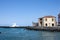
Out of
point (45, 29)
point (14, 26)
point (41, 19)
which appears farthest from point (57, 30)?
point (14, 26)

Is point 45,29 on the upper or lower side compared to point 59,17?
lower

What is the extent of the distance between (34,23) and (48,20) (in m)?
11.0

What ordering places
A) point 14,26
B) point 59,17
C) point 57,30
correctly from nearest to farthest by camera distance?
point 57,30 → point 59,17 → point 14,26

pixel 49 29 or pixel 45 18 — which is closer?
pixel 49 29

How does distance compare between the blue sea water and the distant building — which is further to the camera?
the distant building

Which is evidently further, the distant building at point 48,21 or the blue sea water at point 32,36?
the distant building at point 48,21

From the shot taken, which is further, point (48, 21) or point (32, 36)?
point (48, 21)

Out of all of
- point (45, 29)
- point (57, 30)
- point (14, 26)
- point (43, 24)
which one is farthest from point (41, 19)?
point (14, 26)

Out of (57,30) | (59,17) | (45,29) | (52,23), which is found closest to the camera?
(57,30)

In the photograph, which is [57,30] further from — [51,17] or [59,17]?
[59,17]

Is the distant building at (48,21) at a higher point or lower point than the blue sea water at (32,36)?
higher

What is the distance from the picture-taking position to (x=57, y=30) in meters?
55.2

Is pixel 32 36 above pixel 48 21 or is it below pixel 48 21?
below

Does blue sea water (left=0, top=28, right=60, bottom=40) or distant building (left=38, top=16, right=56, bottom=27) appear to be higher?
distant building (left=38, top=16, right=56, bottom=27)
